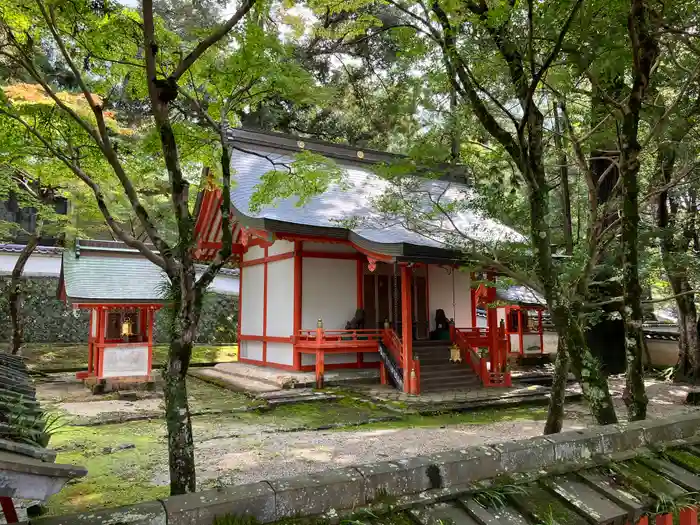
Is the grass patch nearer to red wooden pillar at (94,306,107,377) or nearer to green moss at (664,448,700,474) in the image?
red wooden pillar at (94,306,107,377)

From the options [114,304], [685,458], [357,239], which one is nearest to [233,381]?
[114,304]

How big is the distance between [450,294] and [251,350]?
6.33 m

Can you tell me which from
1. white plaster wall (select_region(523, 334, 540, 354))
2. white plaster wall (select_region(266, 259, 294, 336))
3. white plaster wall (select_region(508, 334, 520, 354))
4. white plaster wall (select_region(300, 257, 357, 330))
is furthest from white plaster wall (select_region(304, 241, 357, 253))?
white plaster wall (select_region(523, 334, 540, 354))

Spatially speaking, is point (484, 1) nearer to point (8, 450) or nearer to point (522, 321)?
point (8, 450)

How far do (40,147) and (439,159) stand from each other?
5456 mm

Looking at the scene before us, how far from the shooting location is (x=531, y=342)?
20078mm

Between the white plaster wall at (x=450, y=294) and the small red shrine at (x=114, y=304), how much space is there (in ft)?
24.0

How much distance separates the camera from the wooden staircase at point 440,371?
11500 mm

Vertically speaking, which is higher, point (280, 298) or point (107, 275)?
point (107, 275)

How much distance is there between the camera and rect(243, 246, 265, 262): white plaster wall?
15016 millimetres

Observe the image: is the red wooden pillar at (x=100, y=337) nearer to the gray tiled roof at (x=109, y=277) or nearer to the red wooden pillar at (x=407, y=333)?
the gray tiled roof at (x=109, y=277)

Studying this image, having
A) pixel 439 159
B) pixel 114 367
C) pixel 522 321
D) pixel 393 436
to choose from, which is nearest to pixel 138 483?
pixel 393 436

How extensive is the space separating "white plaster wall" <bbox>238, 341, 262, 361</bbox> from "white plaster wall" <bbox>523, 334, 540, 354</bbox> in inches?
425

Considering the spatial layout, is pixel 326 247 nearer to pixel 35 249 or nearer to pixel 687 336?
pixel 687 336
